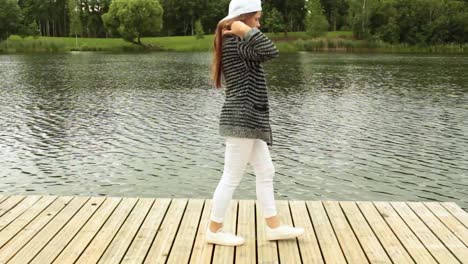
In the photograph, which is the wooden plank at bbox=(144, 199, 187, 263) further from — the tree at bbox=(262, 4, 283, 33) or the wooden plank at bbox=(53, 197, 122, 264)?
the tree at bbox=(262, 4, 283, 33)

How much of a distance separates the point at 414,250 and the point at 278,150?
1054 centimetres

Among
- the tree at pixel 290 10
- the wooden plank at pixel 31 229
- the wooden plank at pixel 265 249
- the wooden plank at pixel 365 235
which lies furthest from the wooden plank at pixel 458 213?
the tree at pixel 290 10

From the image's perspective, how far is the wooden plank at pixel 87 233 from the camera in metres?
5.11

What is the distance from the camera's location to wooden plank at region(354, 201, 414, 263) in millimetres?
5109

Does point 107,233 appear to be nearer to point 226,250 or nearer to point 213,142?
point 226,250

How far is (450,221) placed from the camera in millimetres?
6145

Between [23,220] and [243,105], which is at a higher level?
[243,105]

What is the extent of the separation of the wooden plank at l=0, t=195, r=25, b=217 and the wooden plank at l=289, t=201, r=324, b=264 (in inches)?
145

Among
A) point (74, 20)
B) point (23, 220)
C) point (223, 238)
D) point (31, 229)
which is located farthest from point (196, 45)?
point (223, 238)

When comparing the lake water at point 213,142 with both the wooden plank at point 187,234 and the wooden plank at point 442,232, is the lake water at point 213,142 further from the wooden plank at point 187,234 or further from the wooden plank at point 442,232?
the wooden plank at point 187,234

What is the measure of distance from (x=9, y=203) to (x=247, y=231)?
11.1 feet

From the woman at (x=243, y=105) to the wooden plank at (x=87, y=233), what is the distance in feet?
4.40

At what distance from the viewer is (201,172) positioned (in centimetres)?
1351

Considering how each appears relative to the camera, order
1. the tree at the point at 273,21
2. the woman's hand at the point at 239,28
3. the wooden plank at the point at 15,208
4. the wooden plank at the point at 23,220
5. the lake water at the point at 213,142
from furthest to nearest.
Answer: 1. the tree at the point at 273,21
2. the lake water at the point at 213,142
3. the wooden plank at the point at 15,208
4. the wooden plank at the point at 23,220
5. the woman's hand at the point at 239,28
